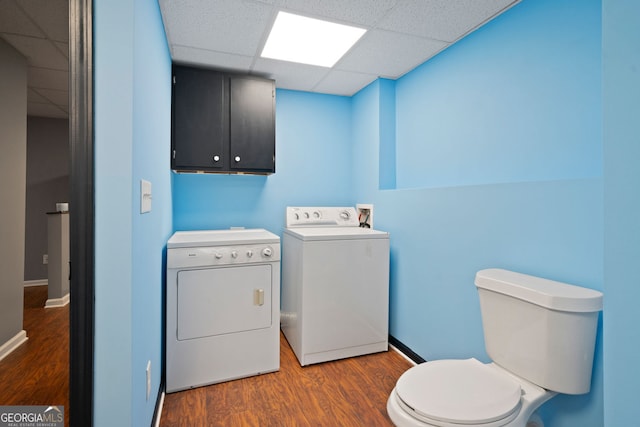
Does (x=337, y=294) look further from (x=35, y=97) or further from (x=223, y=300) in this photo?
(x=35, y=97)

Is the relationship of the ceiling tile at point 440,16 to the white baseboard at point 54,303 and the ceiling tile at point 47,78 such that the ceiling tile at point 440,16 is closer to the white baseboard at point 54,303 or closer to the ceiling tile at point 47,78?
the ceiling tile at point 47,78

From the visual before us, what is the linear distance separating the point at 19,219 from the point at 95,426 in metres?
2.12

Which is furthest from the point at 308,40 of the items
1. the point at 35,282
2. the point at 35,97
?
the point at 35,282

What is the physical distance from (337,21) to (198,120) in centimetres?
119

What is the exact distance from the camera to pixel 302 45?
2059mm

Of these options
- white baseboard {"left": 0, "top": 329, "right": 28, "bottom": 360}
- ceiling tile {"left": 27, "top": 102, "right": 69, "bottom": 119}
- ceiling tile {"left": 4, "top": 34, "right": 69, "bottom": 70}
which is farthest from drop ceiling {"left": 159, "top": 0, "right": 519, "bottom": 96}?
ceiling tile {"left": 27, "top": 102, "right": 69, "bottom": 119}

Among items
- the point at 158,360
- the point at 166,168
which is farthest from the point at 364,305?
the point at 166,168

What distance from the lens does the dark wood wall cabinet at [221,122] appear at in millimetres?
2252

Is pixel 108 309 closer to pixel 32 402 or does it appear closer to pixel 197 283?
pixel 197 283

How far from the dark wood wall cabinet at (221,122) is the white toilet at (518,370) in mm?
1861

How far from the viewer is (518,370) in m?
1.27

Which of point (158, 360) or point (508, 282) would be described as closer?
point (508, 282)

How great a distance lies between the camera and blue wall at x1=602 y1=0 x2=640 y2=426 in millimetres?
606

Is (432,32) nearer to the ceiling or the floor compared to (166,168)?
nearer to the ceiling
